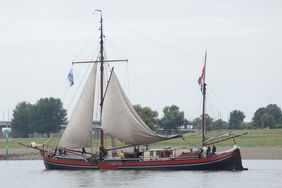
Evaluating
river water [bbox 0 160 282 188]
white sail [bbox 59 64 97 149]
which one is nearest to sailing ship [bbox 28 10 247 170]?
white sail [bbox 59 64 97 149]

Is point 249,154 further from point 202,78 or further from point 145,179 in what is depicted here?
point 145,179

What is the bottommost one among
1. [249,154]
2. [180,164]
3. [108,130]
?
[180,164]

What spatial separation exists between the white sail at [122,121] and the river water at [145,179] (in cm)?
396

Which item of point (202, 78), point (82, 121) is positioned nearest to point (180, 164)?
point (202, 78)

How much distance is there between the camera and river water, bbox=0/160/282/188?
6994 cm

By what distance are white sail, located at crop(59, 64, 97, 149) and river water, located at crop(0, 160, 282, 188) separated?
9.59 ft

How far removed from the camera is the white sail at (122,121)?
3307 inches

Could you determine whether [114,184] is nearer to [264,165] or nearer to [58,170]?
[58,170]

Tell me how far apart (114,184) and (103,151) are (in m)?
14.4

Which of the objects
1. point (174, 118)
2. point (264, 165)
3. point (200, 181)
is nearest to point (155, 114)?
point (174, 118)

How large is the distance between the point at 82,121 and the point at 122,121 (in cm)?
363

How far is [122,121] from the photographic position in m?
84.0

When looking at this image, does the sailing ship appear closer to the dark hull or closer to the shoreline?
the dark hull

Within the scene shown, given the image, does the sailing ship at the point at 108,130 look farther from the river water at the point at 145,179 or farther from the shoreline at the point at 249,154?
the shoreline at the point at 249,154
